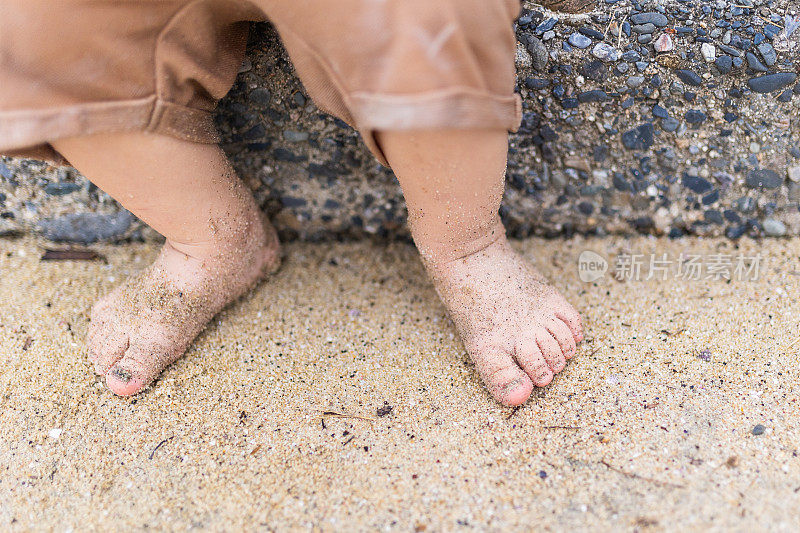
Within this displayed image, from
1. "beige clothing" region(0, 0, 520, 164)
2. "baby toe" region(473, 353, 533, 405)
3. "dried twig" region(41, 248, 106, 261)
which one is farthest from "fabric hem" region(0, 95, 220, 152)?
"baby toe" region(473, 353, 533, 405)

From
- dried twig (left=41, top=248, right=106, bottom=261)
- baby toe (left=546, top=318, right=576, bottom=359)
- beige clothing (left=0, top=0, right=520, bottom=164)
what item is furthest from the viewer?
dried twig (left=41, top=248, right=106, bottom=261)

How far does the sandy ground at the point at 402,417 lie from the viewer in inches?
35.6

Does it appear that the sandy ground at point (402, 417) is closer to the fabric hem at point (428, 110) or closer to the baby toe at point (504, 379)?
the baby toe at point (504, 379)

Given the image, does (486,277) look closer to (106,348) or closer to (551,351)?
(551,351)

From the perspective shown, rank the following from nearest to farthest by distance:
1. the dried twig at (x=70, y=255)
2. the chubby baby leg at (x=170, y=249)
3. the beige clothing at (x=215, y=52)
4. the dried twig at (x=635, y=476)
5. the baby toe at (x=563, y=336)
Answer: the beige clothing at (x=215, y=52) → the dried twig at (x=635, y=476) → the chubby baby leg at (x=170, y=249) → the baby toe at (x=563, y=336) → the dried twig at (x=70, y=255)

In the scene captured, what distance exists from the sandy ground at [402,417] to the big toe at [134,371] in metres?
0.02

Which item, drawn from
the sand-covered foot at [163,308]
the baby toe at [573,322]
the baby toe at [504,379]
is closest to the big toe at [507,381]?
the baby toe at [504,379]

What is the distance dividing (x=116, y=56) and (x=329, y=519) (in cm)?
75

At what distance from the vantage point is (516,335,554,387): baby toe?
1.08m

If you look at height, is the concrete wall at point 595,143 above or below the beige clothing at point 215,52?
below

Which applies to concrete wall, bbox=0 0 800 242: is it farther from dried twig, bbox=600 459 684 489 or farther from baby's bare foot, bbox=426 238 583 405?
dried twig, bbox=600 459 684 489

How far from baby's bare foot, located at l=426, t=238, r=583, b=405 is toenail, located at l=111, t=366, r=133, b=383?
1.91ft

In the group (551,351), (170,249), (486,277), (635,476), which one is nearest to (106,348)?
(170,249)

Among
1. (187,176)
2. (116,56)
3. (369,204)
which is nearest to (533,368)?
(369,204)
